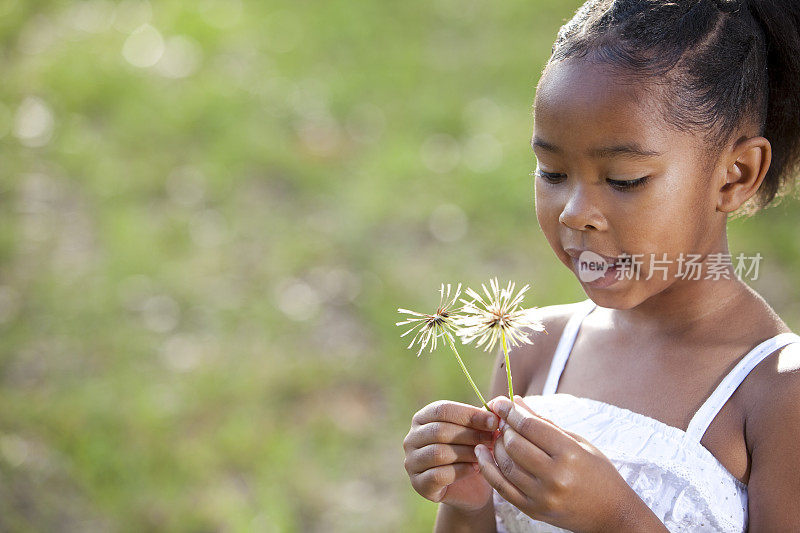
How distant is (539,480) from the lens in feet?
4.38

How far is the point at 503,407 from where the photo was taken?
138 cm

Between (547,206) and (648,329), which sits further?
(648,329)

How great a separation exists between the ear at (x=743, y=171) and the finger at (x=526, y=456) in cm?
54

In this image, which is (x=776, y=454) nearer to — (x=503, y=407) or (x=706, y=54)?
(x=503, y=407)

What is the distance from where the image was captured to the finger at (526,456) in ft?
4.33

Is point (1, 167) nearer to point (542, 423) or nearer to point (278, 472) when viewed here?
point (278, 472)

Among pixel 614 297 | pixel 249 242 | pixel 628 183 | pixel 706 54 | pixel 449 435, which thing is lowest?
pixel 449 435

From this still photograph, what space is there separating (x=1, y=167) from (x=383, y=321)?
85.3 inches

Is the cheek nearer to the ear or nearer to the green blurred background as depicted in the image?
the ear

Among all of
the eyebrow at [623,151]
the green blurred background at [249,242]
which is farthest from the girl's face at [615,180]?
the green blurred background at [249,242]

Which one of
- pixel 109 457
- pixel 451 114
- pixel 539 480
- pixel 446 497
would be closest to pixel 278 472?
pixel 109 457

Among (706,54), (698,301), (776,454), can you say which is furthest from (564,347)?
(706,54)

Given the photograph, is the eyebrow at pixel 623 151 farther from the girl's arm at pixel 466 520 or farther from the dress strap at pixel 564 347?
the girl's arm at pixel 466 520

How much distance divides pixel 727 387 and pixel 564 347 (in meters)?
0.37
